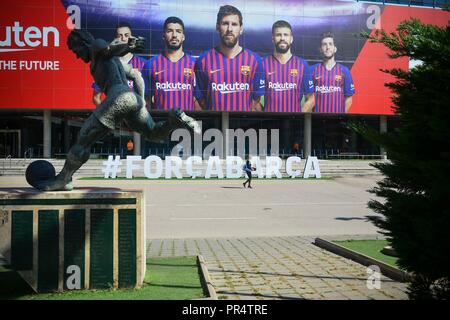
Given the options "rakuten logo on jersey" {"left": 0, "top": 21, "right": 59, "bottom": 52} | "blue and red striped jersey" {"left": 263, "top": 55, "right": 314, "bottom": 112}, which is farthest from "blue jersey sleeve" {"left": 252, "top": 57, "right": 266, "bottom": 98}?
"rakuten logo on jersey" {"left": 0, "top": 21, "right": 59, "bottom": 52}

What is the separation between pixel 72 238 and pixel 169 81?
31375mm

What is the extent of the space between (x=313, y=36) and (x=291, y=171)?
1552 centimetres

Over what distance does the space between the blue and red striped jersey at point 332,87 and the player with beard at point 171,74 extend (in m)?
11.3

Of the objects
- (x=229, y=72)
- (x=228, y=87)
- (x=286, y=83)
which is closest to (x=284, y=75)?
(x=286, y=83)

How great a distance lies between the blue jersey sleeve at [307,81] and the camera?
37438 mm

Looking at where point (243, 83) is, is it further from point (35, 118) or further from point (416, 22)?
point (416, 22)

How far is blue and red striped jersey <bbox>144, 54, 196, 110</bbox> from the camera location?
35.6 m

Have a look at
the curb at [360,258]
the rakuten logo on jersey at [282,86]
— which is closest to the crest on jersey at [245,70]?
the rakuten logo on jersey at [282,86]

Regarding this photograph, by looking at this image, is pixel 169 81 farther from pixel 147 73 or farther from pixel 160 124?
pixel 160 124

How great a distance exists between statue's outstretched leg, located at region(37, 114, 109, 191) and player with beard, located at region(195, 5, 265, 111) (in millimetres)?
30656

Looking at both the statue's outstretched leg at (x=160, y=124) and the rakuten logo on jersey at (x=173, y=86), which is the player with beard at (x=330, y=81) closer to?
the rakuten logo on jersey at (x=173, y=86)

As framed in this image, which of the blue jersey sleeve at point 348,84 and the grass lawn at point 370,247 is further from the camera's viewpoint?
the blue jersey sleeve at point 348,84

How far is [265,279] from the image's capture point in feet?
19.9

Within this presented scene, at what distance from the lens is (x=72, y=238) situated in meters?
5.30
